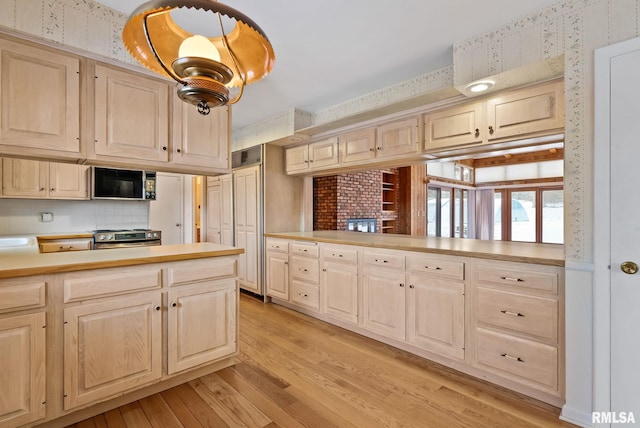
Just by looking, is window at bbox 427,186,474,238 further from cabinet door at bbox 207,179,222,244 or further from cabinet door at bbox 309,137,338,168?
cabinet door at bbox 207,179,222,244

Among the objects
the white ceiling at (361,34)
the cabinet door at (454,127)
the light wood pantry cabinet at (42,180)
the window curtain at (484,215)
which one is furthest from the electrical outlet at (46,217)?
the window curtain at (484,215)

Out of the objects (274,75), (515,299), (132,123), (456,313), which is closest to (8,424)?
(132,123)

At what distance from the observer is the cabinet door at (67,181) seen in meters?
3.88

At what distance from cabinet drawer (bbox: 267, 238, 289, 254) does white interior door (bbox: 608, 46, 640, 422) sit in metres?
2.96

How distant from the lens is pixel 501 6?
80.9 inches

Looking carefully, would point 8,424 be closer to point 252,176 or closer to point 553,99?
point 252,176

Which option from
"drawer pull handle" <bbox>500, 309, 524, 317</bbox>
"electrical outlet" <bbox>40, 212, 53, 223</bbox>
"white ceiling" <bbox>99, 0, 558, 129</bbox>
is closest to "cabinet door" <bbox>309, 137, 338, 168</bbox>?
"white ceiling" <bbox>99, 0, 558, 129</bbox>

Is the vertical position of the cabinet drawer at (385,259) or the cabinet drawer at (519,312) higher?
the cabinet drawer at (385,259)

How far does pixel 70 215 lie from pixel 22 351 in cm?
323

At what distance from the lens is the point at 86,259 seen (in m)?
1.84

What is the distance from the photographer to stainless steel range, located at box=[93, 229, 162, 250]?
396 cm

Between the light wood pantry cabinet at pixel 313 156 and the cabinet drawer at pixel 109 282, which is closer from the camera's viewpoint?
the cabinet drawer at pixel 109 282

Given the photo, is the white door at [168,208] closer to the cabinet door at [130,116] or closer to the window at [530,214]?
the cabinet door at [130,116]

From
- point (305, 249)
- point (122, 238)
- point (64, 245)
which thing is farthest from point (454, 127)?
point (64, 245)
